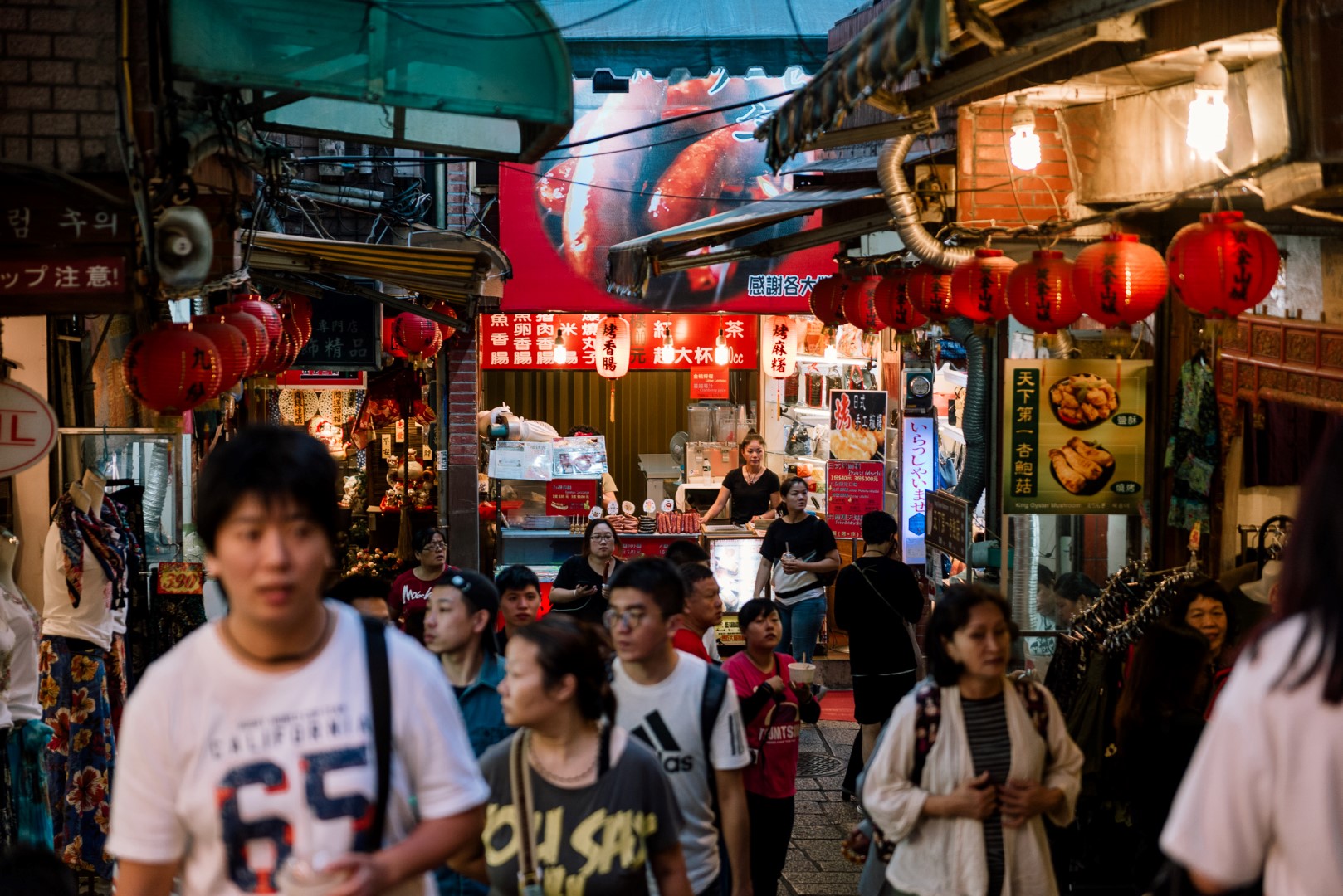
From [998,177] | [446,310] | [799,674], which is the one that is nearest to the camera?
[799,674]

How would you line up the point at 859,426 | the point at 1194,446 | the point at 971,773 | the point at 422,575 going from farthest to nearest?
1. the point at 859,426
2. the point at 422,575
3. the point at 1194,446
4. the point at 971,773

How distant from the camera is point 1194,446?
8859mm

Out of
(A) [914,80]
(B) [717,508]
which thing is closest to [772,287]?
(B) [717,508]

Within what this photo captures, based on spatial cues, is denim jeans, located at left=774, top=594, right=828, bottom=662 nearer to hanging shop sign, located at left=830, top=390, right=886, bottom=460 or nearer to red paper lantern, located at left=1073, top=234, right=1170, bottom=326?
hanging shop sign, located at left=830, top=390, right=886, bottom=460

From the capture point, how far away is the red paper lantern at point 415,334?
49.3 ft

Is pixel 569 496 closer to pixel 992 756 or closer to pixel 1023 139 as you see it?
pixel 1023 139

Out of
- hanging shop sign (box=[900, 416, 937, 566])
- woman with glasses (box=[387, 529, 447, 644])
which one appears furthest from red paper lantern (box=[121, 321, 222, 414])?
hanging shop sign (box=[900, 416, 937, 566])

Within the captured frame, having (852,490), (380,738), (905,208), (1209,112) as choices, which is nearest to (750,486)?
(852,490)

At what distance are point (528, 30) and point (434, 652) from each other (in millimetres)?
3035

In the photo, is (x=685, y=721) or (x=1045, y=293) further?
(x=1045, y=293)

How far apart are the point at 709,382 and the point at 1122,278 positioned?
12.5 meters

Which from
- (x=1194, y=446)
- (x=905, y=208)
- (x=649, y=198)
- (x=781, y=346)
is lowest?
(x=1194, y=446)

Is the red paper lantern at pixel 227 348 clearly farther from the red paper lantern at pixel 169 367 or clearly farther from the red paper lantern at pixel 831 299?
the red paper lantern at pixel 831 299

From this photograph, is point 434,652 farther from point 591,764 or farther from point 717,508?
point 717,508
